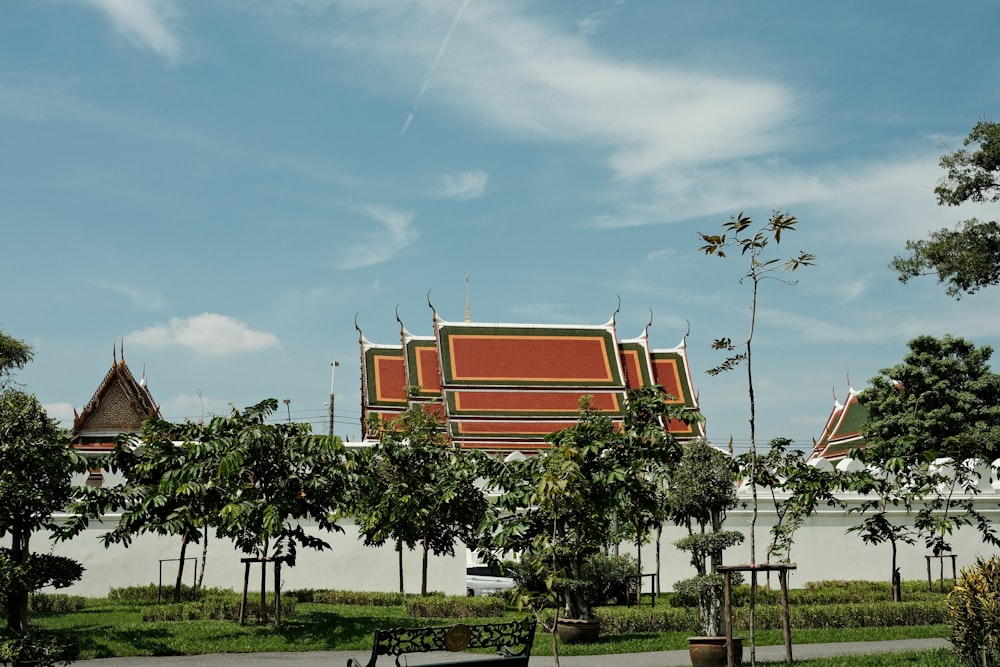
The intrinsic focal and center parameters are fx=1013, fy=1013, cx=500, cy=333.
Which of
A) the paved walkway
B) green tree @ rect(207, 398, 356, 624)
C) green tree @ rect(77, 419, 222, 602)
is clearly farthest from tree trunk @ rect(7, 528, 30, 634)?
green tree @ rect(207, 398, 356, 624)

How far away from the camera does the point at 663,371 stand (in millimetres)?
43531

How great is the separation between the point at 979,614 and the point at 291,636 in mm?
11998

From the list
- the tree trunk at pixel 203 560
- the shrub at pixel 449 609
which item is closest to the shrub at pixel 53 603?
the tree trunk at pixel 203 560

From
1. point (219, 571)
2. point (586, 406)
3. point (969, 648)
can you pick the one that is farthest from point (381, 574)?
point (969, 648)

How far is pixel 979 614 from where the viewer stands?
10.9 meters

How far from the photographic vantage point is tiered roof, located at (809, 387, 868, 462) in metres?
44.5

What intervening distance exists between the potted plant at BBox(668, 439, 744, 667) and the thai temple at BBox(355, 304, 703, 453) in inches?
926

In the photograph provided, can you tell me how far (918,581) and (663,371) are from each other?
17537 mm

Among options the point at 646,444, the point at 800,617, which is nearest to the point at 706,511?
the point at 646,444

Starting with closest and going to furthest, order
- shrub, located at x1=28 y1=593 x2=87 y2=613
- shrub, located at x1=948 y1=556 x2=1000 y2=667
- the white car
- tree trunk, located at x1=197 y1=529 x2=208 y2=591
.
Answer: shrub, located at x1=948 y1=556 x2=1000 y2=667, shrub, located at x1=28 y1=593 x2=87 y2=613, tree trunk, located at x1=197 y1=529 x2=208 y2=591, the white car

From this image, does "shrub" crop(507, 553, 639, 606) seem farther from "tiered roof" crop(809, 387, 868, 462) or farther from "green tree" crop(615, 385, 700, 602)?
"tiered roof" crop(809, 387, 868, 462)

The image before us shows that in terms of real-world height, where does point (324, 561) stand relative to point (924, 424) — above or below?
below

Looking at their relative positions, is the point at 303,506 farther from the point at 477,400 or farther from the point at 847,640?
the point at 477,400

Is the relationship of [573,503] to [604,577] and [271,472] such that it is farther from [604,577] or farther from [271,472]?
[604,577]
